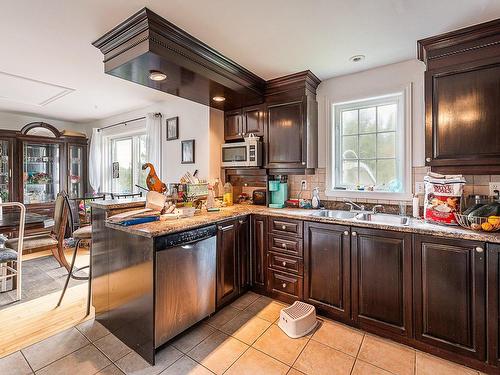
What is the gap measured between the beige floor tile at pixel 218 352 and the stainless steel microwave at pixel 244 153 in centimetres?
182

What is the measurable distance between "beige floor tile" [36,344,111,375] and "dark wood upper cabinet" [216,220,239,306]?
0.96 m

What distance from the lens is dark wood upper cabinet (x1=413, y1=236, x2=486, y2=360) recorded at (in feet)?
5.64

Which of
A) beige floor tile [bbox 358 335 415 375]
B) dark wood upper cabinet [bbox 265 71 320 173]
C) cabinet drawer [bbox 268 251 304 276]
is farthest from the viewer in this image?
dark wood upper cabinet [bbox 265 71 320 173]

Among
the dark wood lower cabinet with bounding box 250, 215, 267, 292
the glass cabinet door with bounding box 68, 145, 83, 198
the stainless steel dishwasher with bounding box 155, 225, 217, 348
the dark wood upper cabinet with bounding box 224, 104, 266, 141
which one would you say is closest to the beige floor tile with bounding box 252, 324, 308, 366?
the stainless steel dishwasher with bounding box 155, 225, 217, 348

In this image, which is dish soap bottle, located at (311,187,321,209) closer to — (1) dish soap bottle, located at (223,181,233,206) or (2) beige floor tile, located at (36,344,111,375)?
(1) dish soap bottle, located at (223,181,233,206)

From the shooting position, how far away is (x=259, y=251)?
2764mm

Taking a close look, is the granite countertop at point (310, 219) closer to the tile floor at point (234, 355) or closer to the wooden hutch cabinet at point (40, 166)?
the tile floor at point (234, 355)

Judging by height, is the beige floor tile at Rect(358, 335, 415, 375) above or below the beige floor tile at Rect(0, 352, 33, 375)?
below

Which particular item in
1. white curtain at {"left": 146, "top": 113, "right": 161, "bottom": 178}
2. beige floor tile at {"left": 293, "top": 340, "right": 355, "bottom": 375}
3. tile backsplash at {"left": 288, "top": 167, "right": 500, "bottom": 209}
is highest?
white curtain at {"left": 146, "top": 113, "right": 161, "bottom": 178}

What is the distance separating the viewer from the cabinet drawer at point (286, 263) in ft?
8.21

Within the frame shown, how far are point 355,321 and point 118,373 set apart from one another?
72.2 inches

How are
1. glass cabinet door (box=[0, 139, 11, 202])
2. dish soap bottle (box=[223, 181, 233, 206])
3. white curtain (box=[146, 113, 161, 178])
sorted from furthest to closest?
glass cabinet door (box=[0, 139, 11, 202])
white curtain (box=[146, 113, 161, 178])
dish soap bottle (box=[223, 181, 233, 206])

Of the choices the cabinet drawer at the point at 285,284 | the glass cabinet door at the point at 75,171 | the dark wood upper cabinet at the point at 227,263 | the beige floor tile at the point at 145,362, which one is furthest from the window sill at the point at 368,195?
the glass cabinet door at the point at 75,171

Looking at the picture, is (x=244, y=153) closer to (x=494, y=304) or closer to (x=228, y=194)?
(x=228, y=194)
